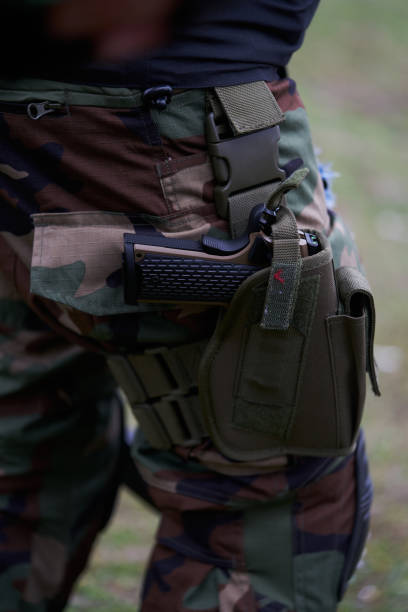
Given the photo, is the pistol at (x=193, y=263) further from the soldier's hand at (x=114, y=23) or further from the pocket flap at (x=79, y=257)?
the soldier's hand at (x=114, y=23)

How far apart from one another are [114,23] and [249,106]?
0.68 metres

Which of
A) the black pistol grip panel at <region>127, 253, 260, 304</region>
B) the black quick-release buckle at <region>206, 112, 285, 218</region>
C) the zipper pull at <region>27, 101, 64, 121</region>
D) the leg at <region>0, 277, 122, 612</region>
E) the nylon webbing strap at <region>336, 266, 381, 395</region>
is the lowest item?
the leg at <region>0, 277, 122, 612</region>

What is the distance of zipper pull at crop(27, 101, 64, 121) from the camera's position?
3.57ft

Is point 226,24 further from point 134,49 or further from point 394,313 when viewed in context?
point 394,313

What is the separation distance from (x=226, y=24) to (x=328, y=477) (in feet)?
2.77

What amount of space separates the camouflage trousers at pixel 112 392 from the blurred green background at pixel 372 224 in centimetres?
38

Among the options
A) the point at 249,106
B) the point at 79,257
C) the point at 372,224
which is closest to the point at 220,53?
the point at 249,106

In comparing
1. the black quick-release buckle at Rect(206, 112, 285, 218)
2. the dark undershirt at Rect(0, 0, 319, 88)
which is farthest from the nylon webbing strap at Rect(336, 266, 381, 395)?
the dark undershirt at Rect(0, 0, 319, 88)

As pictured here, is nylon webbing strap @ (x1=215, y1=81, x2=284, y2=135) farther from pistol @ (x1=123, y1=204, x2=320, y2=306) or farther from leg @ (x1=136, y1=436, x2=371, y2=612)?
leg @ (x1=136, y1=436, x2=371, y2=612)

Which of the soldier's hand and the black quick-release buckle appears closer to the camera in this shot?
the soldier's hand

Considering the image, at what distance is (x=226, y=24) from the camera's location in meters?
1.11

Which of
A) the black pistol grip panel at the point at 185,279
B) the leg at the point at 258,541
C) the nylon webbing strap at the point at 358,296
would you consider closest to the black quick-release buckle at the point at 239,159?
the black pistol grip panel at the point at 185,279

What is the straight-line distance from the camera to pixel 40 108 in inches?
42.9

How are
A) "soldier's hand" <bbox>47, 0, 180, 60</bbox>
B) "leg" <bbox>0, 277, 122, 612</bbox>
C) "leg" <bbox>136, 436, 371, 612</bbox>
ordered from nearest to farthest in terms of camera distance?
1. "soldier's hand" <bbox>47, 0, 180, 60</bbox>
2. "leg" <bbox>136, 436, 371, 612</bbox>
3. "leg" <bbox>0, 277, 122, 612</bbox>
